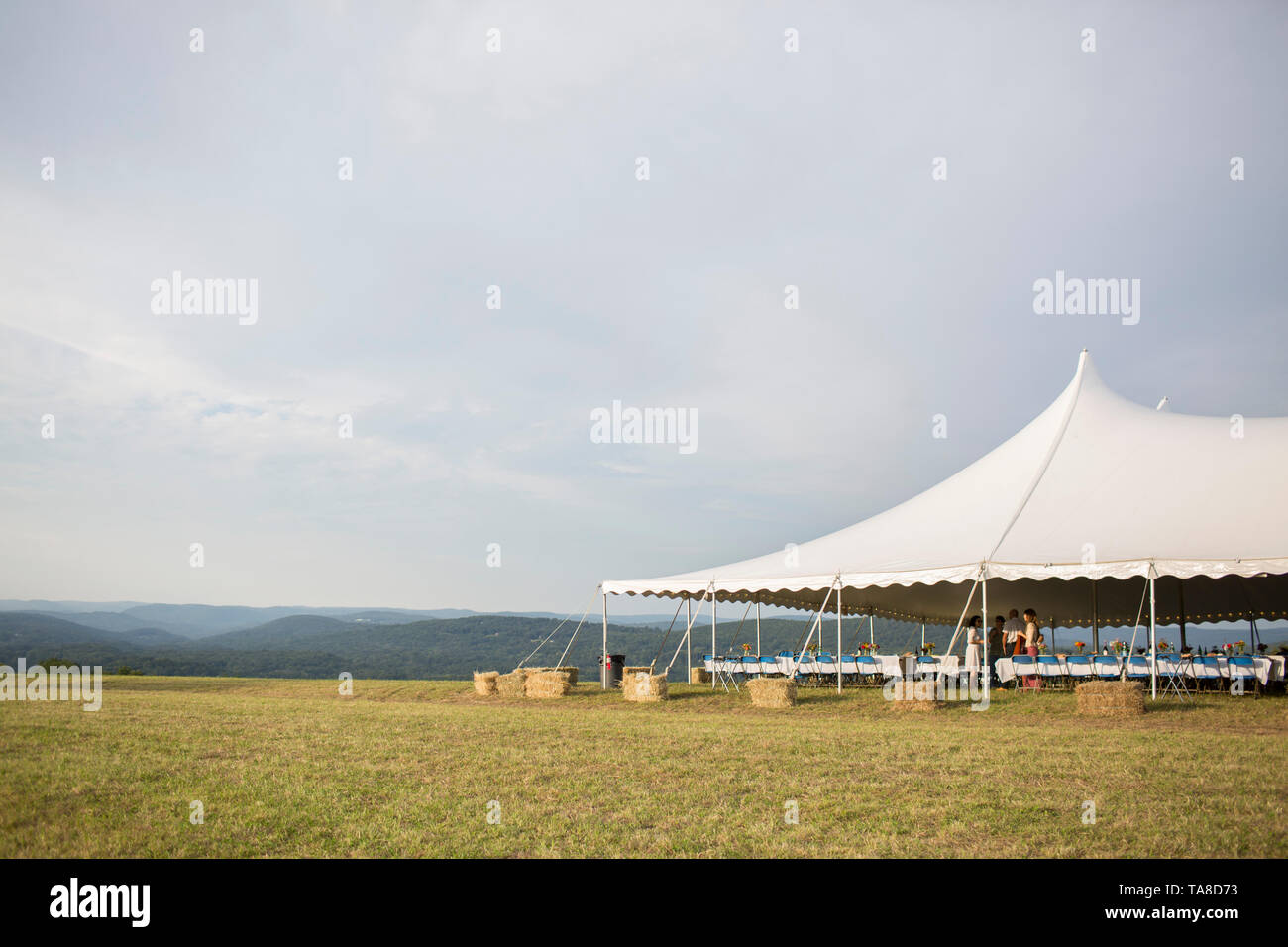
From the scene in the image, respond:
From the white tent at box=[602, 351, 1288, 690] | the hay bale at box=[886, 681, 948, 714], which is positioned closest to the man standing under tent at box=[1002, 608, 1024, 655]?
the white tent at box=[602, 351, 1288, 690]

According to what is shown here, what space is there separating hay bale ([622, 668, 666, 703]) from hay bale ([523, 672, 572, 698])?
1277 mm

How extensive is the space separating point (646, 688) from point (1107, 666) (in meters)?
6.73

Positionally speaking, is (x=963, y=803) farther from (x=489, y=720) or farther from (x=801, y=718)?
(x=489, y=720)

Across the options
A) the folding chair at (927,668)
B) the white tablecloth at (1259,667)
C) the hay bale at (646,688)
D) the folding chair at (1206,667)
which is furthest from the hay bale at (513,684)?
the folding chair at (1206,667)

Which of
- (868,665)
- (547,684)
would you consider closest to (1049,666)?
(868,665)

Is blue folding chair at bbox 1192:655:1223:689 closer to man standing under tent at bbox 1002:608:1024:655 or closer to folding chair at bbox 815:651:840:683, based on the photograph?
man standing under tent at bbox 1002:608:1024:655

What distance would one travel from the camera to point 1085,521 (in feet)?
42.0

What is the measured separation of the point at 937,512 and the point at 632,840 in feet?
39.7

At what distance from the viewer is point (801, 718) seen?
11.1 meters

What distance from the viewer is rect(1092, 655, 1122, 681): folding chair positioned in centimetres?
1228

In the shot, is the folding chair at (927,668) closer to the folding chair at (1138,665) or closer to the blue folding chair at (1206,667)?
the folding chair at (1138,665)

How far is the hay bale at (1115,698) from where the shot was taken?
10234 mm
